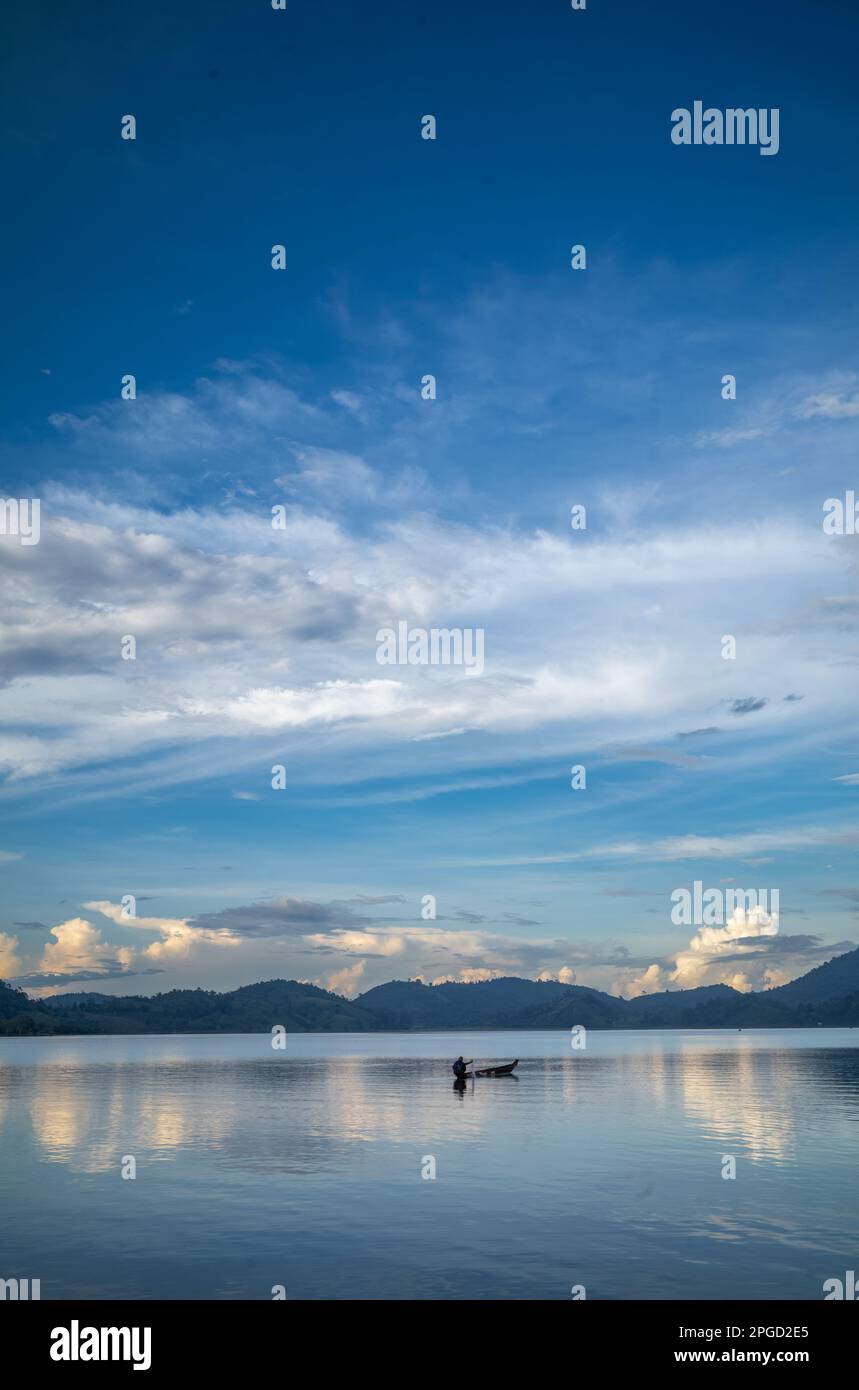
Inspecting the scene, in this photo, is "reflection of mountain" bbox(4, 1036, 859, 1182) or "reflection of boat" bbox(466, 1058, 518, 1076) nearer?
"reflection of mountain" bbox(4, 1036, 859, 1182)

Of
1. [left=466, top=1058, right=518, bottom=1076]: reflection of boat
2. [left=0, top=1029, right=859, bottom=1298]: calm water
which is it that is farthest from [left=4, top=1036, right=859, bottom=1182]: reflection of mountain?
[left=466, top=1058, right=518, bottom=1076]: reflection of boat

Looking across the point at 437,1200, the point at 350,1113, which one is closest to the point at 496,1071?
the point at 350,1113

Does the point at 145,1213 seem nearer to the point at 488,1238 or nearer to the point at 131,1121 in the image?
the point at 488,1238

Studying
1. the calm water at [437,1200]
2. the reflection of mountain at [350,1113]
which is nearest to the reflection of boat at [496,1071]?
the reflection of mountain at [350,1113]

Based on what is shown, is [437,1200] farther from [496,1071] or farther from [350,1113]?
[496,1071]

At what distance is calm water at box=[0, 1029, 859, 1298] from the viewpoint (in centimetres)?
3541

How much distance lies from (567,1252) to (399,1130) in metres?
42.4

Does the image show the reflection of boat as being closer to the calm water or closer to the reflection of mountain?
the reflection of mountain

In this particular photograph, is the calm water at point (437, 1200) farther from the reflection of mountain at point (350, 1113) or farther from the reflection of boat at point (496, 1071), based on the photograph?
the reflection of boat at point (496, 1071)

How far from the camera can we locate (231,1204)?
48188 millimetres

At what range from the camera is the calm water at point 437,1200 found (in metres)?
35.4
